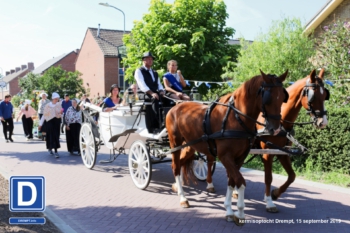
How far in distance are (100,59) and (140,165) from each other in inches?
1538

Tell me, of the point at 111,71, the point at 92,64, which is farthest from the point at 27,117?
the point at 92,64

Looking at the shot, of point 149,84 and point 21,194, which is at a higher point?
point 149,84

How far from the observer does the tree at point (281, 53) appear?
1372cm

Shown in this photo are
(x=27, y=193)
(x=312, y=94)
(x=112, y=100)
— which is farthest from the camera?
(x=112, y=100)

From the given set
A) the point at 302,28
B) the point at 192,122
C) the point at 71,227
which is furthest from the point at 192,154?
the point at 302,28

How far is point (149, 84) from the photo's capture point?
25.3 ft

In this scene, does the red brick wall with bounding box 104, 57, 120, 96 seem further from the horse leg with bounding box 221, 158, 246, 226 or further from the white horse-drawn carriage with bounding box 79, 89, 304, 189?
the horse leg with bounding box 221, 158, 246, 226

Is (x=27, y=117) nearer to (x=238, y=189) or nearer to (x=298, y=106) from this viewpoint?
(x=298, y=106)

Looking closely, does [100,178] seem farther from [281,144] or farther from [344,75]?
[344,75]

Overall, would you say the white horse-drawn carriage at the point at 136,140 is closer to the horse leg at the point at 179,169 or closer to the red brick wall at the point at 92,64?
the horse leg at the point at 179,169

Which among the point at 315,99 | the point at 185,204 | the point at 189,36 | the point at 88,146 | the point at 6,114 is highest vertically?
the point at 189,36

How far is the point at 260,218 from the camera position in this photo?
5727mm

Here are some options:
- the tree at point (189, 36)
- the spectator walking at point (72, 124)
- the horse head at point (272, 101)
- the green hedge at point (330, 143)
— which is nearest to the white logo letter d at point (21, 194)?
the horse head at point (272, 101)

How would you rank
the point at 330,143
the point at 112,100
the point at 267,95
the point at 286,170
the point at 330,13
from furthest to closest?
the point at 330,13
the point at 112,100
the point at 330,143
the point at 286,170
the point at 267,95
